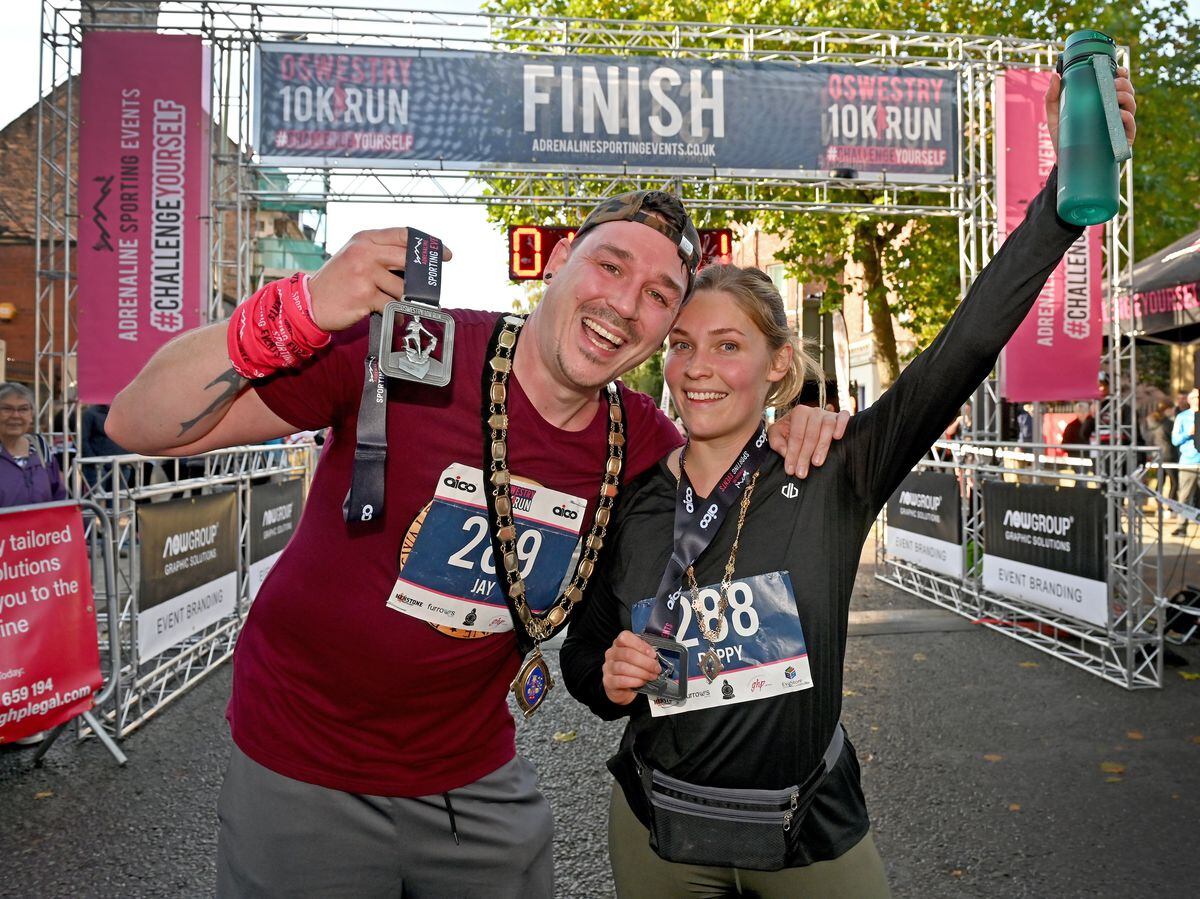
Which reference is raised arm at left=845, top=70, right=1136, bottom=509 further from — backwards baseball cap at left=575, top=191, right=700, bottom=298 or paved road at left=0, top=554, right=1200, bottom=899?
paved road at left=0, top=554, right=1200, bottom=899

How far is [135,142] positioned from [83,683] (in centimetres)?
522

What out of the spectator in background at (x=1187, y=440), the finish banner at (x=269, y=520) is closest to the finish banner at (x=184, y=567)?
the finish banner at (x=269, y=520)

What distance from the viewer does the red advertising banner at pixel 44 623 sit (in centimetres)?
446

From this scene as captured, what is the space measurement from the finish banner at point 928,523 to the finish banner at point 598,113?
3531mm

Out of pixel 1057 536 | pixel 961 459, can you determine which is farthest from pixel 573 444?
pixel 961 459

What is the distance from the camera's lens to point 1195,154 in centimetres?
1569

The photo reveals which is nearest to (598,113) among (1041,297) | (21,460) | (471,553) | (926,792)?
(1041,297)

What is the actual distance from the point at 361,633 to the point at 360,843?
44 cm

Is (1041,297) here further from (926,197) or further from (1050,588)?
(926,197)

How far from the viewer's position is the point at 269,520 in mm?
7953

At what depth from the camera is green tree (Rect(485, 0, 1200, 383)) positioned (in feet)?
49.9

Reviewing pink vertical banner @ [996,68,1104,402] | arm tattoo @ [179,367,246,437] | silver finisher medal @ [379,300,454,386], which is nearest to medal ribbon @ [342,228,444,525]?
silver finisher medal @ [379,300,454,386]

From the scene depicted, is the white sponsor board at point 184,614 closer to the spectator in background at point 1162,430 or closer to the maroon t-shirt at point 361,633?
the maroon t-shirt at point 361,633

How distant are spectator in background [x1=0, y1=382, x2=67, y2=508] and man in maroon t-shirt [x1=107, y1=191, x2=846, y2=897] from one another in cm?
512
